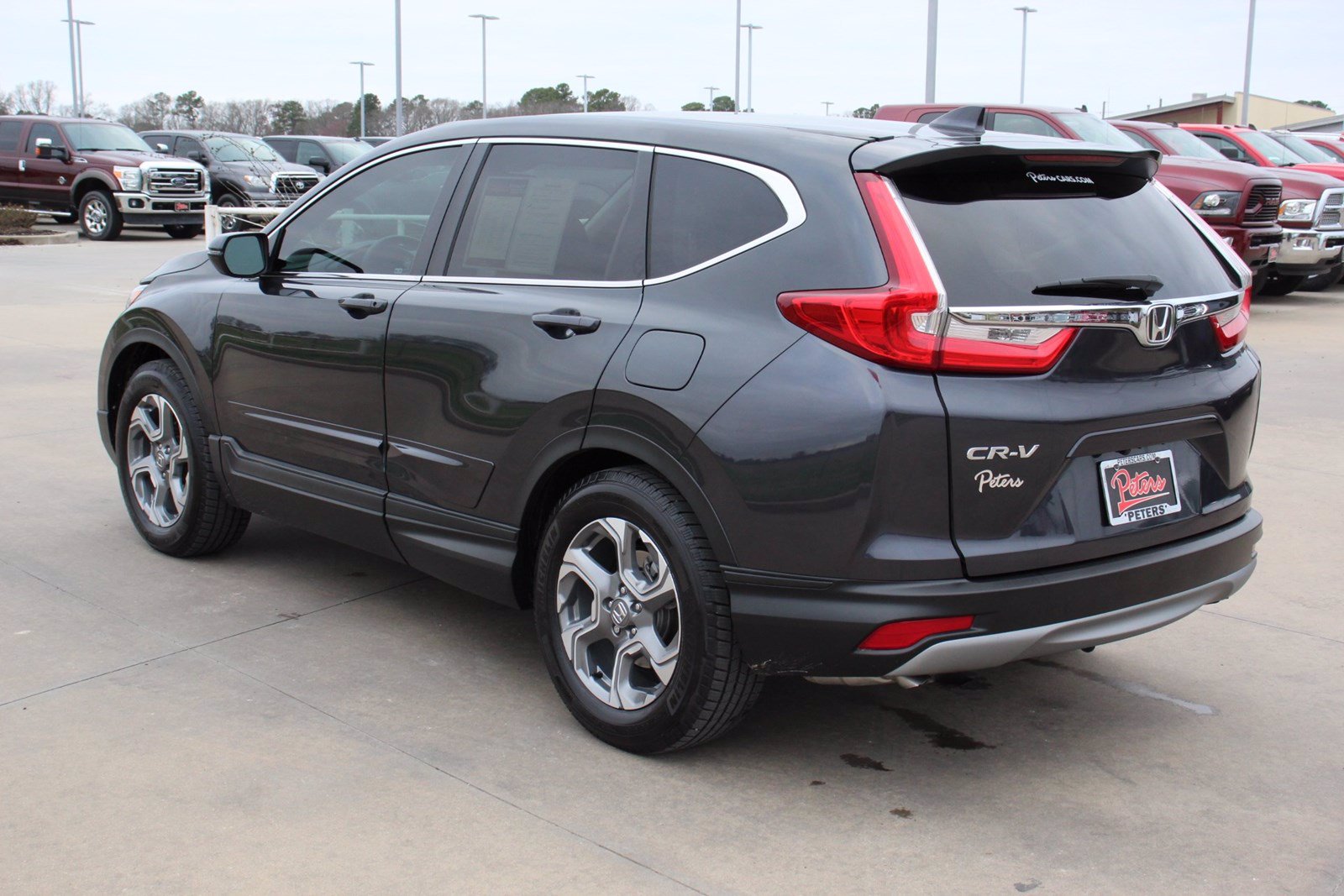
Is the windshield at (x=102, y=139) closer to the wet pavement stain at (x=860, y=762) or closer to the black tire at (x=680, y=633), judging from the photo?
the black tire at (x=680, y=633)

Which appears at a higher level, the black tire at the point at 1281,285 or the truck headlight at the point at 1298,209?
the truck headlight at the point at 1298,209

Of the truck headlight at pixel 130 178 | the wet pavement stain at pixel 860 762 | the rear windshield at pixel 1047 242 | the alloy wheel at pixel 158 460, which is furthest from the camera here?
the truck headlight at pixel 130 178

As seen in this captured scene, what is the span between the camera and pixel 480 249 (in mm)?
4238

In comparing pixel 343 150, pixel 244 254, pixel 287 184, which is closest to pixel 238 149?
pixel 287 184

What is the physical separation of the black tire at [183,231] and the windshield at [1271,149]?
18.3 metres

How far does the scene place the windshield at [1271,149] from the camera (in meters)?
18.3

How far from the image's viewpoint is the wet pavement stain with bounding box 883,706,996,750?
12.7 feet

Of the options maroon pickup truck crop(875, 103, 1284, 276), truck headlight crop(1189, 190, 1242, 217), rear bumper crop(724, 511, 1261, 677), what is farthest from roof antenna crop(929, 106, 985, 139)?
truck headlight crop(1189, 190, 1242, 217)

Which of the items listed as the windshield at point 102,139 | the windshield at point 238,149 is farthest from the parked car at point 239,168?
the windshield at point 102,139

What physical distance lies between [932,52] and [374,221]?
19551 millimetres

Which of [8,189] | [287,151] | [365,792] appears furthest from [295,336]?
[287,151]

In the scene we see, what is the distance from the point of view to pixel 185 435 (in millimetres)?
5324

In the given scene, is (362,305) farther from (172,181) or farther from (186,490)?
(172,181)

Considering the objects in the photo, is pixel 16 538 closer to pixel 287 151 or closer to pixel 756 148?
pixel 756 148
